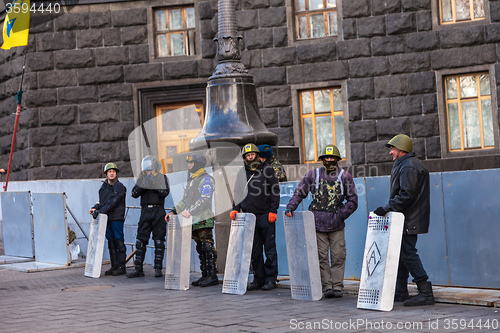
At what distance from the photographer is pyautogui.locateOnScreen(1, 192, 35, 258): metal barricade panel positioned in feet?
51.2

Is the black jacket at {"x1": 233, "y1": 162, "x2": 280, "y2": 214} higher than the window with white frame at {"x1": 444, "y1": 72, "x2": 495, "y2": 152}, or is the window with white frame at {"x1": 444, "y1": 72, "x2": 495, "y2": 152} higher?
the window with white frame at {"x1": 444, "y1": 72, "x2": 495, "y2": 152}

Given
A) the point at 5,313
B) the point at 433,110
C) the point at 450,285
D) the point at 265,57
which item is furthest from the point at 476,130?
the point at 5,313

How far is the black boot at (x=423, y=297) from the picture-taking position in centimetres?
816

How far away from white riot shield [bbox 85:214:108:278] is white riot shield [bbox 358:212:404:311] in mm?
5709

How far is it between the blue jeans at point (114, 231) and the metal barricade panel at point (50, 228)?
1.43 m

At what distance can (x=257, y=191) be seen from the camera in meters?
10.2

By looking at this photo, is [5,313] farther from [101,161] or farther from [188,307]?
[101,161]

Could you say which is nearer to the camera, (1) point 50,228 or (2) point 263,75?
(1) point 50,228

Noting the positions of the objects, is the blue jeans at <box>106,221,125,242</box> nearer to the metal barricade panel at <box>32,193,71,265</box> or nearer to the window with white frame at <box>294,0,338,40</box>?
the metal barricade panel at <box>32,193,71,265</box>

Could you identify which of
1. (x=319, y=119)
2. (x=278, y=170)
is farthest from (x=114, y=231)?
(x=319, y=119)

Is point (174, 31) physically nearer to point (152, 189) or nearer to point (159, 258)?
point (152, 189)

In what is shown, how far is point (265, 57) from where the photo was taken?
17938mm

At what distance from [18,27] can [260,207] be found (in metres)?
8.85

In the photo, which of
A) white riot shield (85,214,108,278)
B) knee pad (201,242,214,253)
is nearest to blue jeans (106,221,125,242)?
white riot shield (85,214,108,278)
